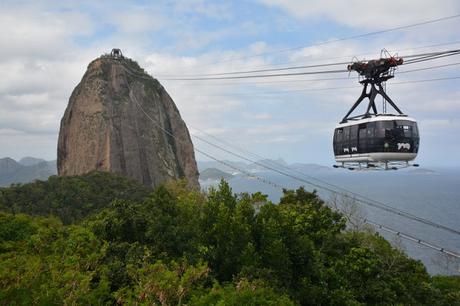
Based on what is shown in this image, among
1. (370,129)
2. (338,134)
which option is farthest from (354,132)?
(338,134)

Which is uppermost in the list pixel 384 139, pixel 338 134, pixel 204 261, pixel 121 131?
pixel 121 131

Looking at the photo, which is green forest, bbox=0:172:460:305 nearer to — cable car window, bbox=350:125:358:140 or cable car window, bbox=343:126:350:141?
cable car window, bbox=343:126:350:141

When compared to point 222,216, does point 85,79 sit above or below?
above

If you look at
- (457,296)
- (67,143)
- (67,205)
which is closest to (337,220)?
(457,296)

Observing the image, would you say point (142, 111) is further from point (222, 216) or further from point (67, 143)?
point (222, 216)

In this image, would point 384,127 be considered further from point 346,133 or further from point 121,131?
point 121,131

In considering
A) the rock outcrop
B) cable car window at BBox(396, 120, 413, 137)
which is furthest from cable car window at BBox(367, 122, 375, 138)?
the rock outcrop
